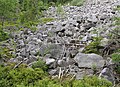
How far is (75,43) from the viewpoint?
1012 cm

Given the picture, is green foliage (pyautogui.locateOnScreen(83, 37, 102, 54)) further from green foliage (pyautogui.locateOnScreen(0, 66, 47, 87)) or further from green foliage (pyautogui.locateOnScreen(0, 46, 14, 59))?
green foliage (pyautogui.locateOnScreen(0, 46, 14, 59))

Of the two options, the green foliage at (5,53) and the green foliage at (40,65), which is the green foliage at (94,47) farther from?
the green foliage at (5,53)

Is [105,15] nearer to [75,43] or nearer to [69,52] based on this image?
[75,43]

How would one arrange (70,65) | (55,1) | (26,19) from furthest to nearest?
(55,1) < (26,19) < (70,65)

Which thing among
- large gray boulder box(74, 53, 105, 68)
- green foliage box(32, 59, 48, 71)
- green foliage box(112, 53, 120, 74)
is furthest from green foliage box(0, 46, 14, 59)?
green foliage box(112, 53, 120, 74)

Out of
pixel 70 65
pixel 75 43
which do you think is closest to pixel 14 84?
pixel 70 65

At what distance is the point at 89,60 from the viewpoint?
818cm

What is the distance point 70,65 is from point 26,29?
18.2 feet

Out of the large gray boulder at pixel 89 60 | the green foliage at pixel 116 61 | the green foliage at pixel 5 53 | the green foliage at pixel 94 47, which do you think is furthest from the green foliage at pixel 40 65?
the green foliage at pixel 116 61

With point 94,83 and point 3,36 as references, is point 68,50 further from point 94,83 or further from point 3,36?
point 3,36

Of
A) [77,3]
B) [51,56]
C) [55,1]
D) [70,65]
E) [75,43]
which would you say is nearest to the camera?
[70,65]

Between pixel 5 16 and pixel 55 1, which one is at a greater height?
pixel 5 16

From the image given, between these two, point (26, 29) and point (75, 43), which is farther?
point (26, 29)

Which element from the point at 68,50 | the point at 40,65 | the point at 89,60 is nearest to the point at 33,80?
the point at 40,65
